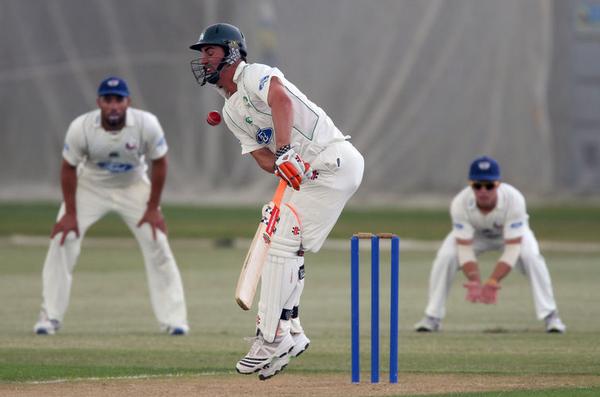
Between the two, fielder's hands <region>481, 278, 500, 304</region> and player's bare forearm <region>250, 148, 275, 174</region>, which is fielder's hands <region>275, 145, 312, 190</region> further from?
fielder's hands <region>481, 278, 500, 304</region>

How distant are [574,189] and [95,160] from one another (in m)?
15.4

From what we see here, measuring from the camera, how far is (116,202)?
31.7 ft

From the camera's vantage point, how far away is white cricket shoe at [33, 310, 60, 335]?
9.35 meters

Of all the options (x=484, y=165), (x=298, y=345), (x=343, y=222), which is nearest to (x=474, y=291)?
(x=484, y=165)

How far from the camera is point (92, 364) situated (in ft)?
25.8

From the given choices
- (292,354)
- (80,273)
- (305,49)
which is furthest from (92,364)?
(305,49)

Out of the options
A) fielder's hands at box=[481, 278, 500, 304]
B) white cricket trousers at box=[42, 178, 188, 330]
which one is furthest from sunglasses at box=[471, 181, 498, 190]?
white cricket trousers at box=[42, 178, 188, 330]

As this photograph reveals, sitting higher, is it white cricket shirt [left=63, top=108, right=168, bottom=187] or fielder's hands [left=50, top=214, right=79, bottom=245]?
white cricket shirt [left=63, top=108, right=168, bottom=187]

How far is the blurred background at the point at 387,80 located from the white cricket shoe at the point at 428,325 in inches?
541

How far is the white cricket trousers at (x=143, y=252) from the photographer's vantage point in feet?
31.0

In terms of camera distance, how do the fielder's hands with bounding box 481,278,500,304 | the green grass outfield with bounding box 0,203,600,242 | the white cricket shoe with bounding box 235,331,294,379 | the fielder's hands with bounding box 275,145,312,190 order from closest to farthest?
the fielder's hands with bounding box 275,145,312,190, the white cricket shoe with bounding box 235,331,294,379, the fielder's hands with bounding box 481,278,500,304, the green grass outfield with bounding box 0,203,600,242

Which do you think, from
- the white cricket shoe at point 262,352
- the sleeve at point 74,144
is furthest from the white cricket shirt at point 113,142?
the white cricket shoe at point 262,352

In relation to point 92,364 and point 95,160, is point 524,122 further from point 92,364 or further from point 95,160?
point 92,364

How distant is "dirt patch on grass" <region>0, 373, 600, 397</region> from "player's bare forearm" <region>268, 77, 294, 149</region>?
1.26 m
